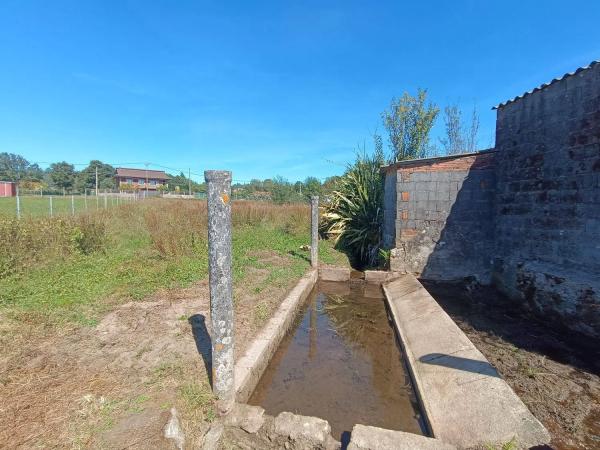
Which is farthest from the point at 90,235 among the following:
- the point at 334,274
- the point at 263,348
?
the point at 263,348

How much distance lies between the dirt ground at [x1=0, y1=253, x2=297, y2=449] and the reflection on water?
602mm

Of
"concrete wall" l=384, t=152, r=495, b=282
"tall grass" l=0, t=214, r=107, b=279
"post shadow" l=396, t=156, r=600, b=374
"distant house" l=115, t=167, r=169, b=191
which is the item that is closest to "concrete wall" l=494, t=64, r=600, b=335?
"post shadow" l=396, t=156, r=600, b=374

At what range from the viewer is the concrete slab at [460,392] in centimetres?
225

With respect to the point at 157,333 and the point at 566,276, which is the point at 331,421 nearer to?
the point at 157,333

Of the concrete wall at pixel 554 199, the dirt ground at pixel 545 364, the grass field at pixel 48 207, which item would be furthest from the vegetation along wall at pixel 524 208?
the grass field at pixel 48 207

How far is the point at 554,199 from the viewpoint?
4930mm

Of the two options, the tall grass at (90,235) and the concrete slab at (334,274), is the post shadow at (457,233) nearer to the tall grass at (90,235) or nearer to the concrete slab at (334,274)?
the concrete slab at (334,274)

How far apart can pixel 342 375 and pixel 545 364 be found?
2154 millimetres

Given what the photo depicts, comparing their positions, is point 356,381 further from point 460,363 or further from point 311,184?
point 311,184

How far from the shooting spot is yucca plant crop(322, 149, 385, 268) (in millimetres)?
9398

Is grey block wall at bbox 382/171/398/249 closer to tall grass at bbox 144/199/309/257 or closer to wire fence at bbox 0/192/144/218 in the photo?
tall grass at bbox 144/199/309/257

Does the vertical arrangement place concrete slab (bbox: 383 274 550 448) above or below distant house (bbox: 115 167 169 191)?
below

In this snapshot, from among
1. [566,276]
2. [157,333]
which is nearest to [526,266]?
[566,276]

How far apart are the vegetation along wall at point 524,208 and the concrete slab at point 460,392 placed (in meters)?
1.99
